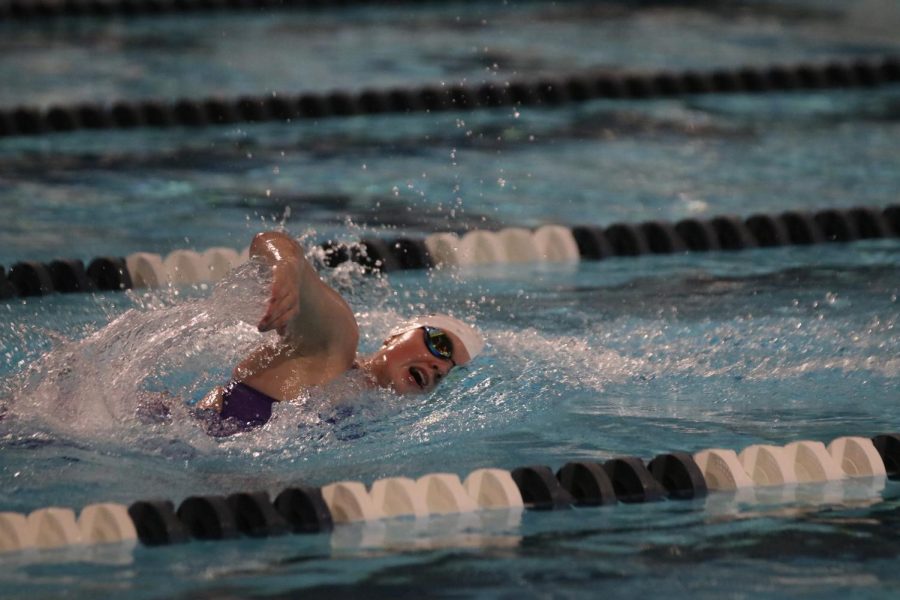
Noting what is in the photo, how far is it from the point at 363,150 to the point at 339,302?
3.25 metres

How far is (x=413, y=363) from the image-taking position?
368 cm

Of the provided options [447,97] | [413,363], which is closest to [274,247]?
[413,363]

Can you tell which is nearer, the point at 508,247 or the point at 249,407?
the point at 249,407

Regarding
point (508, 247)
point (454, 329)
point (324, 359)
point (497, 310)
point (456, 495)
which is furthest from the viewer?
point (508, 247)

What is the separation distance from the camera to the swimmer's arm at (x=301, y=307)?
10.0ft

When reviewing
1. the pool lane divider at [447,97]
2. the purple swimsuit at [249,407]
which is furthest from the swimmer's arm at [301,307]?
the pool lane divider at [447,97]

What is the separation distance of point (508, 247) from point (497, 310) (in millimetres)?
686

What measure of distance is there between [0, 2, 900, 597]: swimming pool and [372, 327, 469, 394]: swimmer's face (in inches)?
2.4

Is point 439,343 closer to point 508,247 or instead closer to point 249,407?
point 249,407

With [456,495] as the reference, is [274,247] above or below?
above

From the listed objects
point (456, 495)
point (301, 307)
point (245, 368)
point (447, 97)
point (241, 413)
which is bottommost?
point (456, 495)

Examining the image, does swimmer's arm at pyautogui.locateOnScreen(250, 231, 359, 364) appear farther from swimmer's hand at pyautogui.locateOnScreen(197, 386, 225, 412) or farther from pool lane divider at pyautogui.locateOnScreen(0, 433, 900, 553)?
pool lane divider at pyautogui.locateOnScreen(0, 433, 900, 553)

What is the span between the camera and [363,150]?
22.3 ft

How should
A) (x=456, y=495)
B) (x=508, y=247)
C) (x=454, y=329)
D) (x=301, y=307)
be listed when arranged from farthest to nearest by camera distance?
(x=508, y=247)
(x=454, y=329)
(x=301, y=307)
(x=456, y=495)
